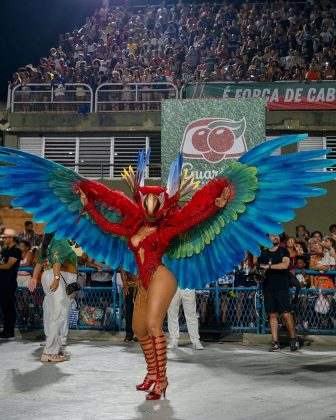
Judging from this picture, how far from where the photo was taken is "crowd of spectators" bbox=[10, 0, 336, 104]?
2075 cm

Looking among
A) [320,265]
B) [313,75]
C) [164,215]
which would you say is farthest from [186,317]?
[313,75]

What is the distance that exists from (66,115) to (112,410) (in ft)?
53.1

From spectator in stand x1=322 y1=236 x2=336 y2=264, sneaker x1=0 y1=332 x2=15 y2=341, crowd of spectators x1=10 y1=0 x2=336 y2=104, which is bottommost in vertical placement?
sneaker x1=0 y1=332 x2=15 y2=341

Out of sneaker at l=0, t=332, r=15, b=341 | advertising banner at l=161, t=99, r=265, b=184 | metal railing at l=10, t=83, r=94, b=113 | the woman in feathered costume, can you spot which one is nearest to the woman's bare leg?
the woman in feathered costume

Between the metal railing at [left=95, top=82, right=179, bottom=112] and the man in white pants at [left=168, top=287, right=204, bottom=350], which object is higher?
the metal railing at [left=95, top=82, right=179, bottom=112]

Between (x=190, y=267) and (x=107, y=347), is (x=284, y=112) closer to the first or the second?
(x=107, y=347)

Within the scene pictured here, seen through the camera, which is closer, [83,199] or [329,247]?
[83,199]

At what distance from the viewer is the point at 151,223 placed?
23.0ft

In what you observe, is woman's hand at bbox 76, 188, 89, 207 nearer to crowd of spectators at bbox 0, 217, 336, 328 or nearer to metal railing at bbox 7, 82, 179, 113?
crowd of spectators at bbox 0, 217, 336, 328

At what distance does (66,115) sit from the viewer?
21719 mm

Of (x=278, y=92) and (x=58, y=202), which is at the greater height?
(x=278, y=92)

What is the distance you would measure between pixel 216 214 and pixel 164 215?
1.72 feet

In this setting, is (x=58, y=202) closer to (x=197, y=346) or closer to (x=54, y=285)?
(x=54, y=285)

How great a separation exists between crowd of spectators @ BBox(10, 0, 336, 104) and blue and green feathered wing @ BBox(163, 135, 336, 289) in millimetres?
13408
